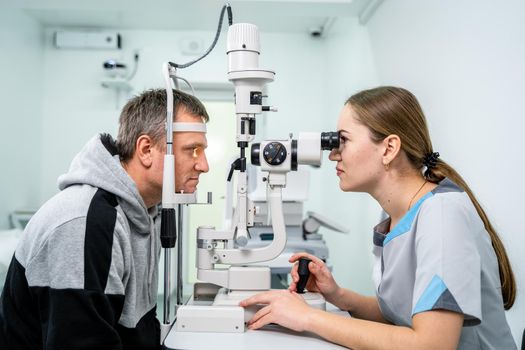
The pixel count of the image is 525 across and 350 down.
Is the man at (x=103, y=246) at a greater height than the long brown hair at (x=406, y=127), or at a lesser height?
lesser

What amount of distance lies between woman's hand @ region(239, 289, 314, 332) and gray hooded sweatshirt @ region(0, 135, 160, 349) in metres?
0.30

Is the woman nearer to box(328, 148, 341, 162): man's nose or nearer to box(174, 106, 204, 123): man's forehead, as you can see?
box(328, 148, 341, 162): man's nose

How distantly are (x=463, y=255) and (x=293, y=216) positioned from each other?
58.7 inches

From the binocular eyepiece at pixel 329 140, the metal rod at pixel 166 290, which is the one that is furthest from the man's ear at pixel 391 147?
the metal rod at pixel 166 290

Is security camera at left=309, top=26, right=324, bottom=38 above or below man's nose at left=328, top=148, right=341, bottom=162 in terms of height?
above

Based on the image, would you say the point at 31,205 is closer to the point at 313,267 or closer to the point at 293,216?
the point at 293,216

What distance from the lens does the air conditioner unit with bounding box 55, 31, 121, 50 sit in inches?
143

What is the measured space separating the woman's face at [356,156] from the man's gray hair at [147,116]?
41 cm

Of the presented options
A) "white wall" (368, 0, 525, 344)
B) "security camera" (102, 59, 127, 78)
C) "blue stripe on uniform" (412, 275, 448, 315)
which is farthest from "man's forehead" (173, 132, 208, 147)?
"security camera" (102, 59, 127, 78)

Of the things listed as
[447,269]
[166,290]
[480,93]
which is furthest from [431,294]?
[480,93]

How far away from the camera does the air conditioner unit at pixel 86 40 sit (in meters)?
3.64

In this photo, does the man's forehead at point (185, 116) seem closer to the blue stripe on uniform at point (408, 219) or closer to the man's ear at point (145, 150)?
the man's ear at point (145, 150)

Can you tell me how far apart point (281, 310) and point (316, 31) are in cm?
323

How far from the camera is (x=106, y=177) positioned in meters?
1.04
